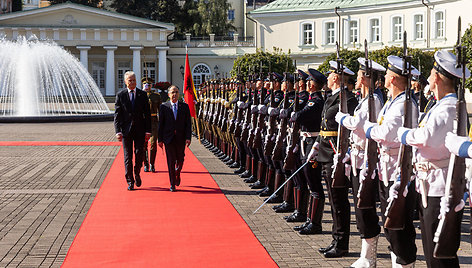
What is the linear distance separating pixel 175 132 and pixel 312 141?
4.16m

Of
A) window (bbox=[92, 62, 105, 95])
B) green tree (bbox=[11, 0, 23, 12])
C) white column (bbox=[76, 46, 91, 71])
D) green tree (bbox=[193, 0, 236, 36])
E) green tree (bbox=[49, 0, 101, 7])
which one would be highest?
green tree (bbox=[11, 0, 23, 12])

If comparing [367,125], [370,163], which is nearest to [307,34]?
[370,163]

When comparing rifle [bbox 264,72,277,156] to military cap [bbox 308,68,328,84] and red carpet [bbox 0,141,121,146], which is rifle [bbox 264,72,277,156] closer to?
military cap [bbox 308,68,328,84]

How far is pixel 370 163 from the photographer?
6.46 metres

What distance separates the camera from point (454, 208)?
498 centimetres

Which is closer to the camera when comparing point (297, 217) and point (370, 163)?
point (370, 163)

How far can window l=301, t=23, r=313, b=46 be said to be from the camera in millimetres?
58562

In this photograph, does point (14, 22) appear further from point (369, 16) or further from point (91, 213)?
point (91, 213)

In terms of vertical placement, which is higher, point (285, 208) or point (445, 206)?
point (445, 206)

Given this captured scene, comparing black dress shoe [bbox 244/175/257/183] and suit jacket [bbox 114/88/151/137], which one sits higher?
suit jacket [bbox 114/88/151/137]

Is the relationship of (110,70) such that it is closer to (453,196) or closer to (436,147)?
(436,147)

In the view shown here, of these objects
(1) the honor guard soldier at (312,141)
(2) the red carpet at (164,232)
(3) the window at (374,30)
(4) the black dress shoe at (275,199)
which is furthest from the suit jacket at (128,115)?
(3) the window at (374,30)

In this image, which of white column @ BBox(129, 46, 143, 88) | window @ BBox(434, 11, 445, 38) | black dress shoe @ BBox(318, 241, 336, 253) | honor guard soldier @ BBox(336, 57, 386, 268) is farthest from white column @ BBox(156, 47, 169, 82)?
honor guard soldier @ BBox(336, 57, 386, 268)

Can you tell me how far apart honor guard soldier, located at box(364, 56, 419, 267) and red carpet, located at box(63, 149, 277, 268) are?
159 centimetres
